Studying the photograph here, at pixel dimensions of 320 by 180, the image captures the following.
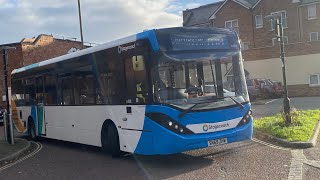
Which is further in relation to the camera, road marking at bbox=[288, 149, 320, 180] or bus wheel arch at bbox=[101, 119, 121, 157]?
bus wheel arch at bbox=[101, 119, 121, 157]

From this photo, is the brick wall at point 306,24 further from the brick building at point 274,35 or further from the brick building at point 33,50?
the brick building at point 33,50

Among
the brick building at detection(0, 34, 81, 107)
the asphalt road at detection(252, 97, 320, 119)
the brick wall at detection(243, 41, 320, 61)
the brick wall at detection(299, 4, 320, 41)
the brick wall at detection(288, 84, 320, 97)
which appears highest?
the brick wall at detection(299, 4, 320, 41)

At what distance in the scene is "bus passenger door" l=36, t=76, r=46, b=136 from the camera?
1588cm

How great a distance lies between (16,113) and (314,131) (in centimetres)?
1181

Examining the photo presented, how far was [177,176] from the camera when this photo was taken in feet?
28.2

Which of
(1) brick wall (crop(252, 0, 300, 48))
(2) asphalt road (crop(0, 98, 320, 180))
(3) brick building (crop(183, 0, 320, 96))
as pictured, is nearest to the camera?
(2) asphalt road (crop(0, 98, 320, 180))

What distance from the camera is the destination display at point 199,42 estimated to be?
9609 millimetres

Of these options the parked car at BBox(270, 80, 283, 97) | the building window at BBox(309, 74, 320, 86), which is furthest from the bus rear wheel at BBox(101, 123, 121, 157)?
the building window at BBox(309, 74, 320, 86)

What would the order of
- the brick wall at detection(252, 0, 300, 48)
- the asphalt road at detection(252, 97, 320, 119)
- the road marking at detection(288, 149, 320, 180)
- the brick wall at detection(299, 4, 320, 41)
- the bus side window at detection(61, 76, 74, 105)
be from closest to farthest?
the road marking at detection(288, 149, 320, 180), the bus side window at detection(61, 76, 74, 105), the asphalt road at detection(252, 97, 320, 119), the brick wall at detection(299, 4, 320, 41), the brick wall at detection(252, 0, 300, 48)

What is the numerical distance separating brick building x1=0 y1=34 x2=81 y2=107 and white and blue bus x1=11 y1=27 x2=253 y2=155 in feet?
81.1

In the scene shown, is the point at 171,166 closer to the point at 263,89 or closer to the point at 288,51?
the point at 263,89

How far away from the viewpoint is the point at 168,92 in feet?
31.1

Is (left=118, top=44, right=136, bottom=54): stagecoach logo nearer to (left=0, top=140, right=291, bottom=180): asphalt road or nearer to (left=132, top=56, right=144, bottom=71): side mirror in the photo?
(left=132, top=56, right=144, bottom=71): side mirror

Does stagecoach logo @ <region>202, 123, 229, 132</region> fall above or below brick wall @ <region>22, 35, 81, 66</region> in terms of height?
below
